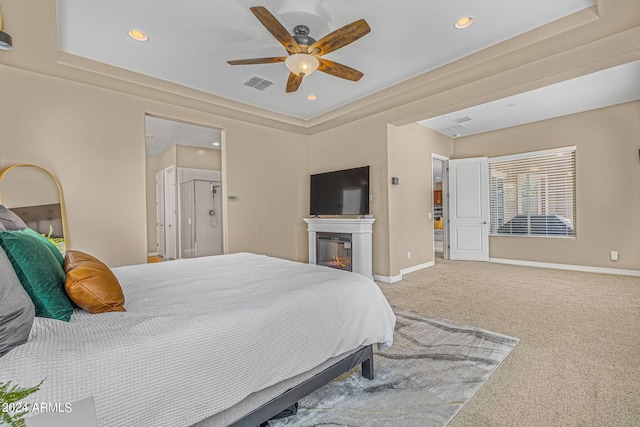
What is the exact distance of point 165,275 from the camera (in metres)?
2.19

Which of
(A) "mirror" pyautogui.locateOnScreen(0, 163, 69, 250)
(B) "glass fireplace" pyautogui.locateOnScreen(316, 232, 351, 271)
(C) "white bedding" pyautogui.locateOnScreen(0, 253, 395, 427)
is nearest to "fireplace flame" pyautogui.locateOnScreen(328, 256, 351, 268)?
(B) "glass fireplace" pyautogui.locateOnScreen(316, 232, 351, 271)

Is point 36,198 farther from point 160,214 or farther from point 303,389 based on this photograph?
point 160,214

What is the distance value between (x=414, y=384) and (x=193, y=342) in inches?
58.9

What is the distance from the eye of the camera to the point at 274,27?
7.46 feet

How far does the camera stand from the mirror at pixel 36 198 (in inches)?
120

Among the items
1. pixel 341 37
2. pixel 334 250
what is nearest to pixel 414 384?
pixel 341 37

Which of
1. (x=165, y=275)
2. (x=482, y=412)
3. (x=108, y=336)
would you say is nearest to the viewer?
(x=108, y=336)

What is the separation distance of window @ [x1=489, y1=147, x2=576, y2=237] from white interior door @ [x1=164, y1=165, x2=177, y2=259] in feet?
23.4

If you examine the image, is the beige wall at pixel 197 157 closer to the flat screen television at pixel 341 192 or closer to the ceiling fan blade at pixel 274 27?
the flat screen television at pixel 341 192

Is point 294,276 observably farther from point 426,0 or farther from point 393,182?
point 393,182

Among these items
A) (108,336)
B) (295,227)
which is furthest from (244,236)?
(108,336)

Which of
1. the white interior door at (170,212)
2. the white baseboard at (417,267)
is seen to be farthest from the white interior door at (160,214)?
the white baseboard at (417,267)

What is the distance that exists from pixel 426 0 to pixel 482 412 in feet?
9.79

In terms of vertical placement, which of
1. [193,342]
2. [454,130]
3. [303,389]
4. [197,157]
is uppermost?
[454,130]
